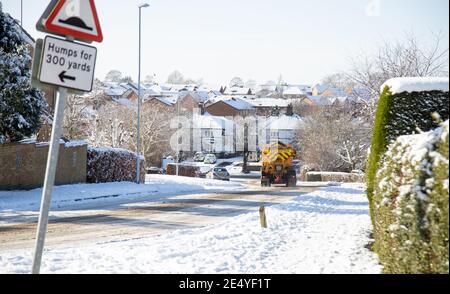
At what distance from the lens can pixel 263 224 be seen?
39.6 feet

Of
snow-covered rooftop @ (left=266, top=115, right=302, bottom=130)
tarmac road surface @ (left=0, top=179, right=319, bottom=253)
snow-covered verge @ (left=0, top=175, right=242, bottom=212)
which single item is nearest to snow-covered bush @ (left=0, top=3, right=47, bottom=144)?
snow-covered verge @ (left=0, top=175, right=242, bottom=212)

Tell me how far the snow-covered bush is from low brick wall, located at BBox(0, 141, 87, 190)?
116 centimetres

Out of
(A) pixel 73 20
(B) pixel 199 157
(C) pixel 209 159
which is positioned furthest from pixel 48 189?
(B) pixel 199 157

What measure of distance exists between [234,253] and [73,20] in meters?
5.28

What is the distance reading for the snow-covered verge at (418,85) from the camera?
7136 millimetres

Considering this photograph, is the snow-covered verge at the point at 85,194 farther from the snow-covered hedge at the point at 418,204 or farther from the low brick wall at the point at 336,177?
the low brick wall at the point at 336,177

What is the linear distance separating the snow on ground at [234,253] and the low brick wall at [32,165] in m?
13.5

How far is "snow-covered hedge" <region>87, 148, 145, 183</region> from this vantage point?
28328 millimetres

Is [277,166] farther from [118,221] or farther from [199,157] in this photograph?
[199,157]

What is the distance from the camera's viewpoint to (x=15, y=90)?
798 inches

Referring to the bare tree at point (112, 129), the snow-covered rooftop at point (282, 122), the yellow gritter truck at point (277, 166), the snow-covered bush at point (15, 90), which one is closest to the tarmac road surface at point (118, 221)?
the snow-covered bush at point (15, 90)

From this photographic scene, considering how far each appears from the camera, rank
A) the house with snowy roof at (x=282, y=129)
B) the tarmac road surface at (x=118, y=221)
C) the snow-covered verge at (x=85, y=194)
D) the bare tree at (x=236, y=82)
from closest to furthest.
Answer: the tarmac road surface at (x=118, y=221) < the snow-covered verge at (x=85, y=194) < the house with snowy roof at (x=282, y=129) < the bare tree at (x=236, y=82)

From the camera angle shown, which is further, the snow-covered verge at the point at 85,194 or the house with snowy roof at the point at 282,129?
the house with snowy roof at the point at 282,129
